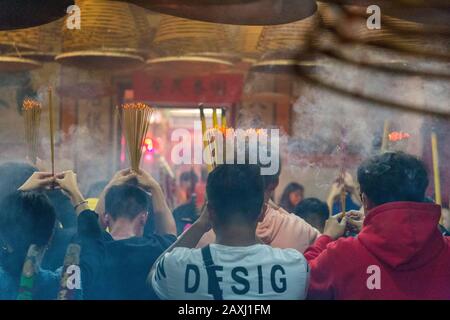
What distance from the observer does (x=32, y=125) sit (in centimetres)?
285

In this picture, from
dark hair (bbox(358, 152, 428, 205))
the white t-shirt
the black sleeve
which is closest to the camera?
the white t-shirt

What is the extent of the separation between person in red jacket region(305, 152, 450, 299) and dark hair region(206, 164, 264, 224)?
332mm

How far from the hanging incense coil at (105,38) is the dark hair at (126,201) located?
0.56 metres

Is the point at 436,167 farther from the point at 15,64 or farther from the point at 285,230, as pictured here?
the point at 15,64

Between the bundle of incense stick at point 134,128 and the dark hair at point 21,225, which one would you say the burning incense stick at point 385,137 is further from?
the dark hair at point 21,225

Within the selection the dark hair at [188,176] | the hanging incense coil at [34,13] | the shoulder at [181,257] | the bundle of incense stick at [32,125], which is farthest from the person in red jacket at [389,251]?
the hanging incense coil at [34,13]

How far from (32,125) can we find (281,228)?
1186mm

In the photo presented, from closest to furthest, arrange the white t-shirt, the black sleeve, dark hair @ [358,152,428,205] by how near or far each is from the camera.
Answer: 1. the white t-shirt
2. dark hair @ [358,152,428,205]
3. the black sleeve

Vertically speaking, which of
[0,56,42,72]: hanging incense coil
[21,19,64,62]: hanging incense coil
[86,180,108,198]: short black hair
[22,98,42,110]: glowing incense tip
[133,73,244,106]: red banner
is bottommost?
[86,180,108,198]: short black hair

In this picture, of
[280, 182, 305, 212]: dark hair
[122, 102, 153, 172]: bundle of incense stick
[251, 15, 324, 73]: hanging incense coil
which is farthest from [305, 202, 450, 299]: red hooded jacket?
[122, 102, 153, 172]: bundle of incense stick

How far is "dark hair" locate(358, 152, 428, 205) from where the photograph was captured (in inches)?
105

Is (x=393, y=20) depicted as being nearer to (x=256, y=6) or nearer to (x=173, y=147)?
(x=256, y=6)

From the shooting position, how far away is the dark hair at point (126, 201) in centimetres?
279

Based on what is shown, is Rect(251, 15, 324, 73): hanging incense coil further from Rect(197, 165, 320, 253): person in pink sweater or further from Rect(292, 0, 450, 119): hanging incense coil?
Rect(197, 165, 320, 253): person in pink sweater
